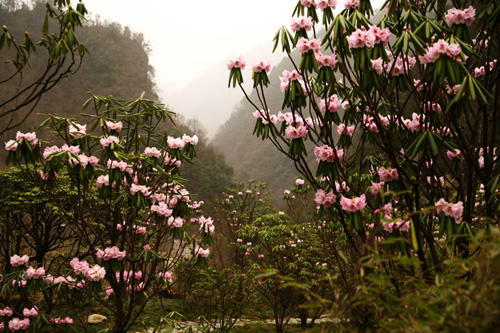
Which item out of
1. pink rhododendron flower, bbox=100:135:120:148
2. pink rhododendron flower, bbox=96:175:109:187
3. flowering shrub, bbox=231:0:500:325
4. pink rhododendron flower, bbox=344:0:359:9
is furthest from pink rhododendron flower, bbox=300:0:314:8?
pink rhododendron flower, bbox=96:175:109:187

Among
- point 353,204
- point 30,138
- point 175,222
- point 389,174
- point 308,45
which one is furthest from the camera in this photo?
point 175,222

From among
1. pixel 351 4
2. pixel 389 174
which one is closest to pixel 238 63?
pixel 351 4

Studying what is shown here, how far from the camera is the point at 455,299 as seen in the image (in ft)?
2.44

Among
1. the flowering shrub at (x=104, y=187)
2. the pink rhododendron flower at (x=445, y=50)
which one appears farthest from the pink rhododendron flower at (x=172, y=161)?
the pink rhododendron flower at (x=445, y=50)

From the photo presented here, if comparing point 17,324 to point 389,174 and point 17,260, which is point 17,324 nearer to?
point 17,260

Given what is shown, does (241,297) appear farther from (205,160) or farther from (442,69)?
(205,160)

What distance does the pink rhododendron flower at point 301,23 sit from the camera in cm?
178

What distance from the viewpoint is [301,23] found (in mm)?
1786

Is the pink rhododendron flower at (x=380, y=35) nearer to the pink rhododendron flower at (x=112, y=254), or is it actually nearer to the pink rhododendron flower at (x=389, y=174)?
the pink rhododendron flower at (x=389, y=174)

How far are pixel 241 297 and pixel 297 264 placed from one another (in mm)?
1162

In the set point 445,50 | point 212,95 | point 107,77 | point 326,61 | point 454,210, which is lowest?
point 454,210

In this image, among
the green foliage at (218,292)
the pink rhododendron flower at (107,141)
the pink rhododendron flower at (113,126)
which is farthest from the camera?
the green foliage at (218,292)

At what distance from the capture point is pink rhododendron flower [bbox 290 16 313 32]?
1.78 m

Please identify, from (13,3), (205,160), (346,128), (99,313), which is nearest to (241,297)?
(99,313)
